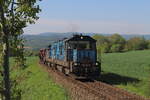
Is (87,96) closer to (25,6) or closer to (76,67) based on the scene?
(76,67)

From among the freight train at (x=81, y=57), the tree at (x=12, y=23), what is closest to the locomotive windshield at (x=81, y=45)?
the freight train at (x=81, y=57)

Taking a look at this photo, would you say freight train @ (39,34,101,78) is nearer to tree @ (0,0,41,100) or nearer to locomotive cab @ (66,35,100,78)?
locomotive cab @ (66,35,100,78)

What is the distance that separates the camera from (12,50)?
859cm

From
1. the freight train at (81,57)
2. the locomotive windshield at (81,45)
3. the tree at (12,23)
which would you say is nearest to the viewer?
the tree at (12,23)

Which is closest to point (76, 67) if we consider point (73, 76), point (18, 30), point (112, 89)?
point (73, 76)

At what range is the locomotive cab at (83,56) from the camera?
87.7ft

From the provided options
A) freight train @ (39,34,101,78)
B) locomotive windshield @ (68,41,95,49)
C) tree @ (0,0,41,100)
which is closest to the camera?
tree @ (0,0,41,100)

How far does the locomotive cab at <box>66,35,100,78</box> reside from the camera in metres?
26.7

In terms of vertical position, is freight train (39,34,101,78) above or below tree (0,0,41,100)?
below

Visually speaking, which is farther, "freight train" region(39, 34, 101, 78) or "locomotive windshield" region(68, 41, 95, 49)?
"locomotive windshield" region(68, 41, 95, 49)

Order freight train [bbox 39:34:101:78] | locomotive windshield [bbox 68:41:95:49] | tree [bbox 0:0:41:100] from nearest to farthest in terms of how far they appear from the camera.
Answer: tree [bbox 0:0:41:100] < freight train [bbox 39:34:101:78] < locomotive windshield [bbox 68:41:95:49]

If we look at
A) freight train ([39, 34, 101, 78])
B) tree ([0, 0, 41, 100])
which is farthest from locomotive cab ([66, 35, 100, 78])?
tree ([0, 0, 41, 100])

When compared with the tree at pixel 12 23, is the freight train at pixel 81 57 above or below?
below

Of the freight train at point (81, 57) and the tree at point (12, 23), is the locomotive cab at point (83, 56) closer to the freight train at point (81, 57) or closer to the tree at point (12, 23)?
the freight train at point (81, 57)
